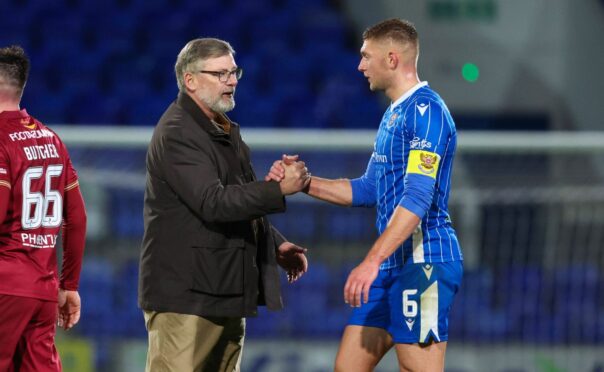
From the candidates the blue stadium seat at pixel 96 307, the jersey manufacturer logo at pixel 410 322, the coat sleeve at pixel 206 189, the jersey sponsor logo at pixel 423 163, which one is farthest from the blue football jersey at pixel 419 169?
the blue stadium seat at pixel 96 307

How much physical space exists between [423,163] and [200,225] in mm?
880

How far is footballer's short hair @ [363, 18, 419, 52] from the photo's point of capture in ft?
15.2

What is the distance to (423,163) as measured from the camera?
4383 millimetres

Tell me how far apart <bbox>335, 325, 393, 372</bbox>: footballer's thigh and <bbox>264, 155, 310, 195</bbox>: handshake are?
696 millimetres

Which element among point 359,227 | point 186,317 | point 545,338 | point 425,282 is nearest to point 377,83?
point 425,282

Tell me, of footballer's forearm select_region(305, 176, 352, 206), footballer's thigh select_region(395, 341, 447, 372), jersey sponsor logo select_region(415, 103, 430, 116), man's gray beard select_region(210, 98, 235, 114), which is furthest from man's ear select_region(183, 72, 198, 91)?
footballer's thigh select_region(395, 341, 447, 372)

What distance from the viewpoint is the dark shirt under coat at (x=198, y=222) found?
14.2ft

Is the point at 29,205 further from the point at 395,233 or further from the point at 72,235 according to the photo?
the point at 395,233

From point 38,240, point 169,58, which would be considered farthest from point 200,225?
point 169,58

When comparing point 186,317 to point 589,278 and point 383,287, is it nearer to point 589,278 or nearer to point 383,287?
point 383,287

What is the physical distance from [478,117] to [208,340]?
7.38 meters

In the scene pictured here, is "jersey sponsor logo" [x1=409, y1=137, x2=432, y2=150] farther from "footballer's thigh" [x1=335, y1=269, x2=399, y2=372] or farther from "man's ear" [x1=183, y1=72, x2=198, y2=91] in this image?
"man's ear" [x1=183, y1=72, x2=198, y2=91]

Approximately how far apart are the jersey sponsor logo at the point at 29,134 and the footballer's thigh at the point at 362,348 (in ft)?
4.83

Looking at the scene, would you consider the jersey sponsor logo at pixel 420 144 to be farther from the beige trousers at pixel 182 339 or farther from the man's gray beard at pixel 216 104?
the beige trousers at pixel 182 339
